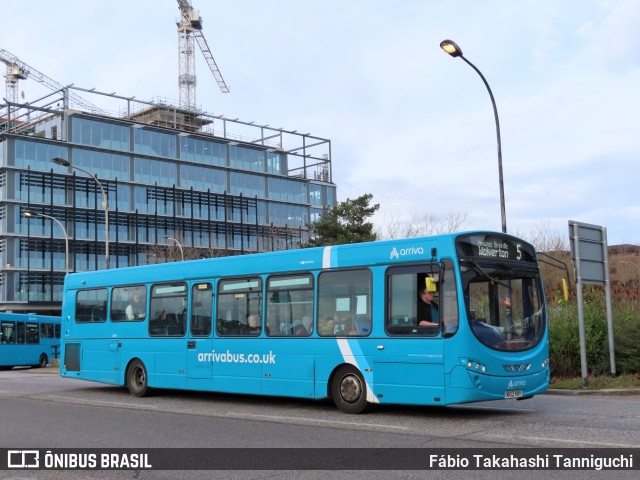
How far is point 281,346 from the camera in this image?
46.3 feet

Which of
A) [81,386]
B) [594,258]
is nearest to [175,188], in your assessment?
[81,386]

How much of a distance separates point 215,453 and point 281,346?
16.4ft

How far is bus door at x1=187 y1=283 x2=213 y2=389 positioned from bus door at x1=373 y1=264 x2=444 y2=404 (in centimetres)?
437

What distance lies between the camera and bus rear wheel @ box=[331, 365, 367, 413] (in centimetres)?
1276

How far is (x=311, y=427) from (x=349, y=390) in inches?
72.5

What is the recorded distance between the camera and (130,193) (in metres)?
76.9

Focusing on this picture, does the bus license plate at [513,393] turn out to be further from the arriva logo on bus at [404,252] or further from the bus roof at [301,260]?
the arriva logo on bus at [404,252]

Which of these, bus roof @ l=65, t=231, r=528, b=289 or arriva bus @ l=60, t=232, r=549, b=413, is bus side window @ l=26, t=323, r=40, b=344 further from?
arriva bus @ l=60, t=232, r=549, b=413

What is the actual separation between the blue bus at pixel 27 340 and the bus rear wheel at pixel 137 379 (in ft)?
67.6

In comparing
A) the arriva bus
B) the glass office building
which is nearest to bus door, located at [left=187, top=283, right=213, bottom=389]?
the arriva bus

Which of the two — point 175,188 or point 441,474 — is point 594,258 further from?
point 175,188

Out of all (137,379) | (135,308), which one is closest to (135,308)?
(135,308)

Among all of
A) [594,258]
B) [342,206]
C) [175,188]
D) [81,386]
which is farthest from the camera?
[175,188]

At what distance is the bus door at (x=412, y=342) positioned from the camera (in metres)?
11.9
